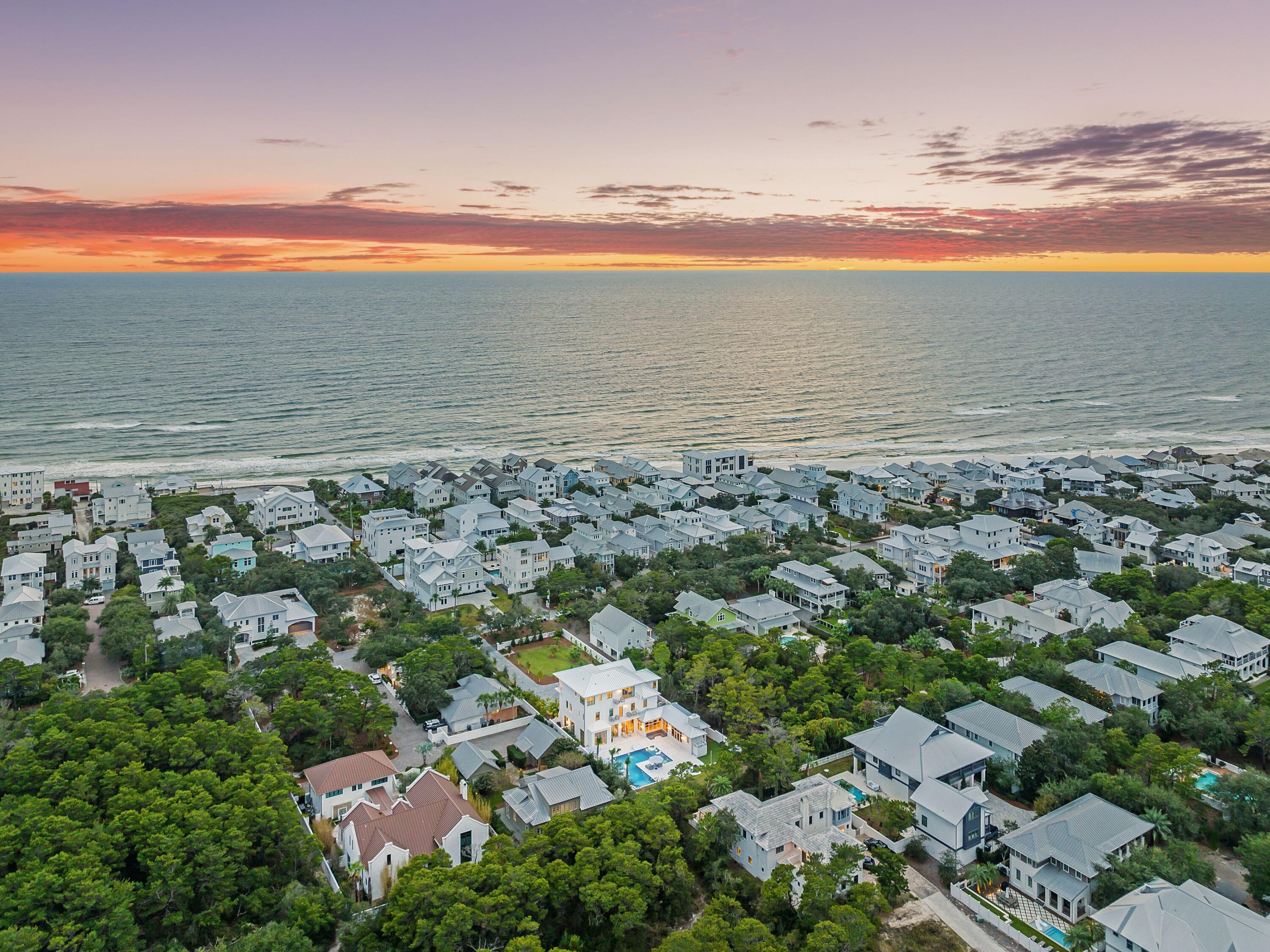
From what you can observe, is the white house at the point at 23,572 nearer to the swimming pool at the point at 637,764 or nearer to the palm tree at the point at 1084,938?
the swimming pool at the point at 637,764

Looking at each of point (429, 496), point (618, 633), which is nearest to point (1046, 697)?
point (618, 633)

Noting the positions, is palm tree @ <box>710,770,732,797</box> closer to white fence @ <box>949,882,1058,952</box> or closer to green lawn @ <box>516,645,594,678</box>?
white fence @ <box>949,882,1058,952</box>

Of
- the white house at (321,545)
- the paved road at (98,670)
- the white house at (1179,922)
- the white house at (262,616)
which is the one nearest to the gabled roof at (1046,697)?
the white house at (1179,922)

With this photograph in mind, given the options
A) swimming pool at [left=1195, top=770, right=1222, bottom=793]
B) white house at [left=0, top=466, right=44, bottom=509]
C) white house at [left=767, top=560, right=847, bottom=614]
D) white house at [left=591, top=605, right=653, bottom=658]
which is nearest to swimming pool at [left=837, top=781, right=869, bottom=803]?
swimming pool at [left=1195, top=770, right=1222, bottom=793]

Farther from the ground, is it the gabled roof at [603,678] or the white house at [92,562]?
the gabled roof at [603,678]

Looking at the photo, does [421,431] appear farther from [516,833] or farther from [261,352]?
[516,833]
